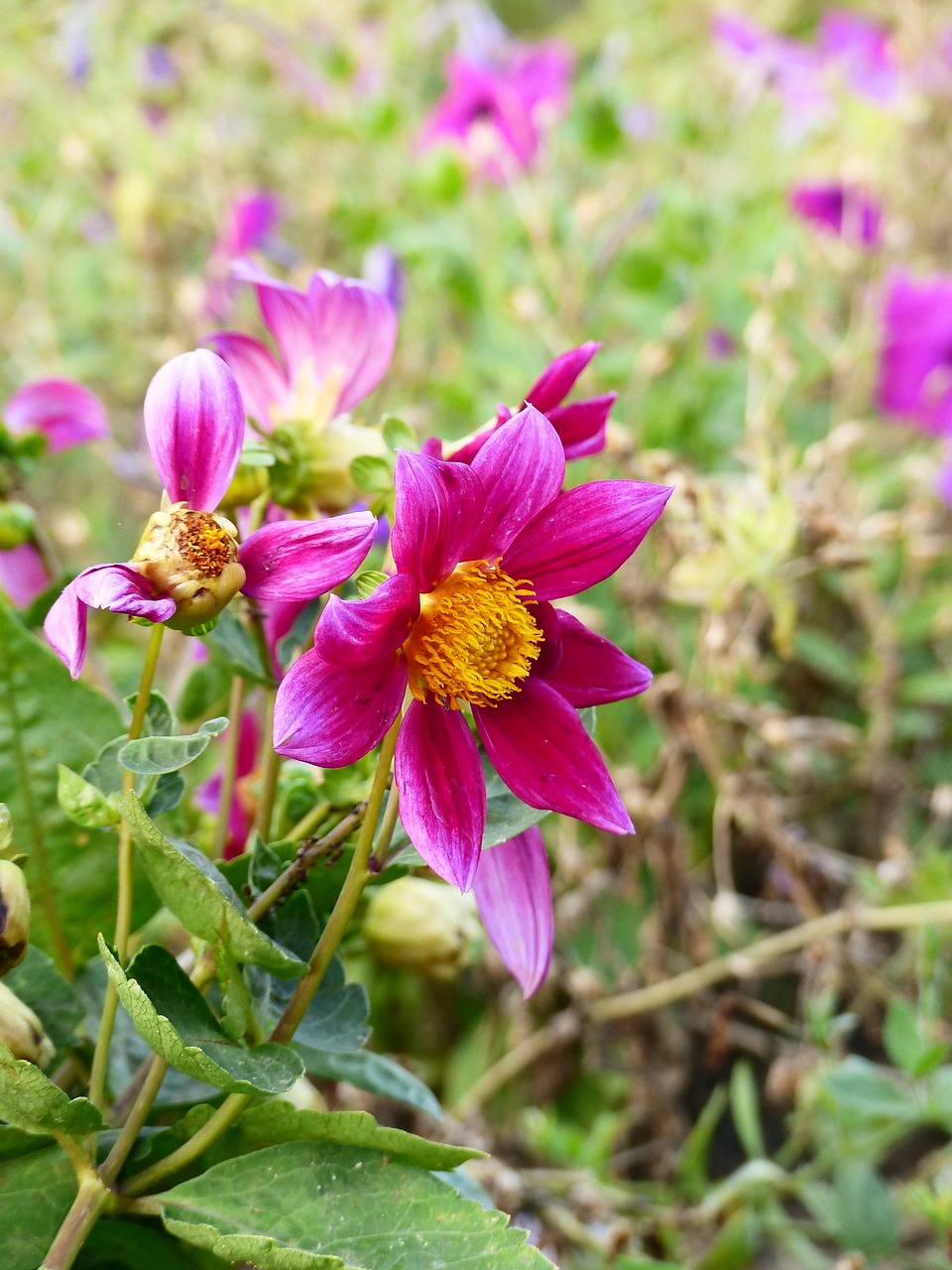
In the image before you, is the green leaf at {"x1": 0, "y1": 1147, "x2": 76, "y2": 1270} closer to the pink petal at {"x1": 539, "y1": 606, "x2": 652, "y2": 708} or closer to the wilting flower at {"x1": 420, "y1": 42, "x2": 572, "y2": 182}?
the pink petal at {"x1": 539, "y1": 606, "x2": 652, "y2": 708}

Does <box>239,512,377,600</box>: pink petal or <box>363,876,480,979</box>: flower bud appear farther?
<box>363,876,480,979</box>: flower bud

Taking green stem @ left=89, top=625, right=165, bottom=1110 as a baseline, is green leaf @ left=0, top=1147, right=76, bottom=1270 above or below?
below

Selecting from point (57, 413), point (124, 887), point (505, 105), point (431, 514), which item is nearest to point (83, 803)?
point (124, 887)

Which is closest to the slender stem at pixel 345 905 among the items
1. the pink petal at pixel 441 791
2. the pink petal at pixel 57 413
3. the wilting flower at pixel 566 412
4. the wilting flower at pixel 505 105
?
the pink petal at pixel 441 791

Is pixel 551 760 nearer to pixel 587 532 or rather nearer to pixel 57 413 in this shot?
pixel 587 532

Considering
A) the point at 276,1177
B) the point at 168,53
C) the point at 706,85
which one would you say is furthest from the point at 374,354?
the point at 706,85

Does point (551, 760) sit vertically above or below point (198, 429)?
below

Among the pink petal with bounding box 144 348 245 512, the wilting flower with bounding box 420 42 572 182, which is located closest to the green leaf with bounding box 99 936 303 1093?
the pink petal with bounding box 144 348 245 512
